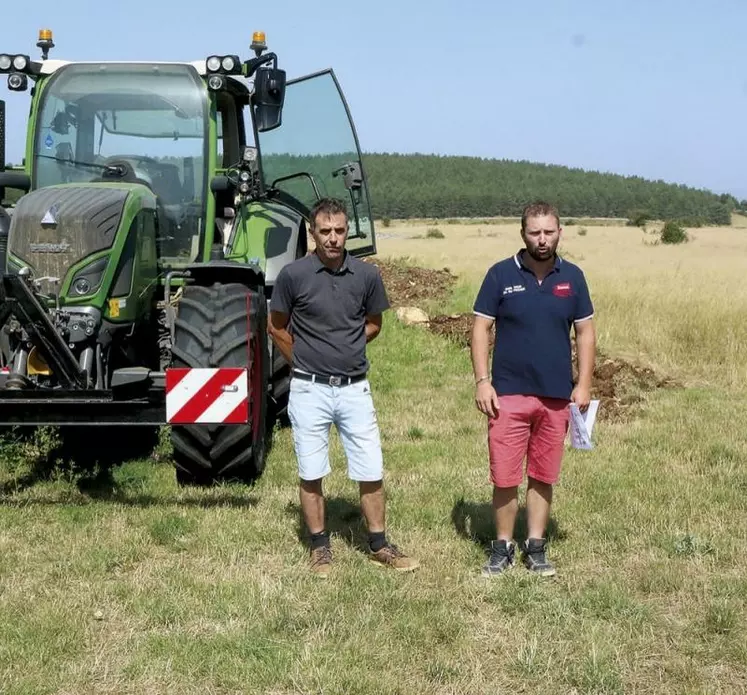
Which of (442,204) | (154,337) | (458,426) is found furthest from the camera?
(442,204)

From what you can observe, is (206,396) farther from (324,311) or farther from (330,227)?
(330,227)

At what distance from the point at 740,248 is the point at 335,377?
33.7 m

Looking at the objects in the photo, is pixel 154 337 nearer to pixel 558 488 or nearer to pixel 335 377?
pixel 335 377

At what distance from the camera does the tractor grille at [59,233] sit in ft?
18.2

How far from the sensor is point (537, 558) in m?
4.66

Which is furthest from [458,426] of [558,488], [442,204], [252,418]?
[442,204]

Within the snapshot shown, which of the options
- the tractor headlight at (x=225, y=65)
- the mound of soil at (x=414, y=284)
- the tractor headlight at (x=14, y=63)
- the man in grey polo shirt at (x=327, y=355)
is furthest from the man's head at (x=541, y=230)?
the mound of soil at (x=414, y=284)

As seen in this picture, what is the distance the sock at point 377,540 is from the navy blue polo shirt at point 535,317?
92 centimetres

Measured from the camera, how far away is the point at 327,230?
446 cm

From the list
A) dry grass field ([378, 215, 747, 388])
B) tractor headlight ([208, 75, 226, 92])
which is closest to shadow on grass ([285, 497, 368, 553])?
tractor headlight ([208, 75, 226, 92])

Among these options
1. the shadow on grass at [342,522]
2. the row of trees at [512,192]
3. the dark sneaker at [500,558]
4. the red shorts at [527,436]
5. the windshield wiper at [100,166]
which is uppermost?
the row of trees at [512,192]

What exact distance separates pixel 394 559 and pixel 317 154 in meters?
3.65

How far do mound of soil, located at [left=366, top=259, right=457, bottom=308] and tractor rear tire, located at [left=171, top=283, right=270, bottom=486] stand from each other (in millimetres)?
9392

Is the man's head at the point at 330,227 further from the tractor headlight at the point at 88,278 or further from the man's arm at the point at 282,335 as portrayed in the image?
the tractor headlight at the point at 88,278
